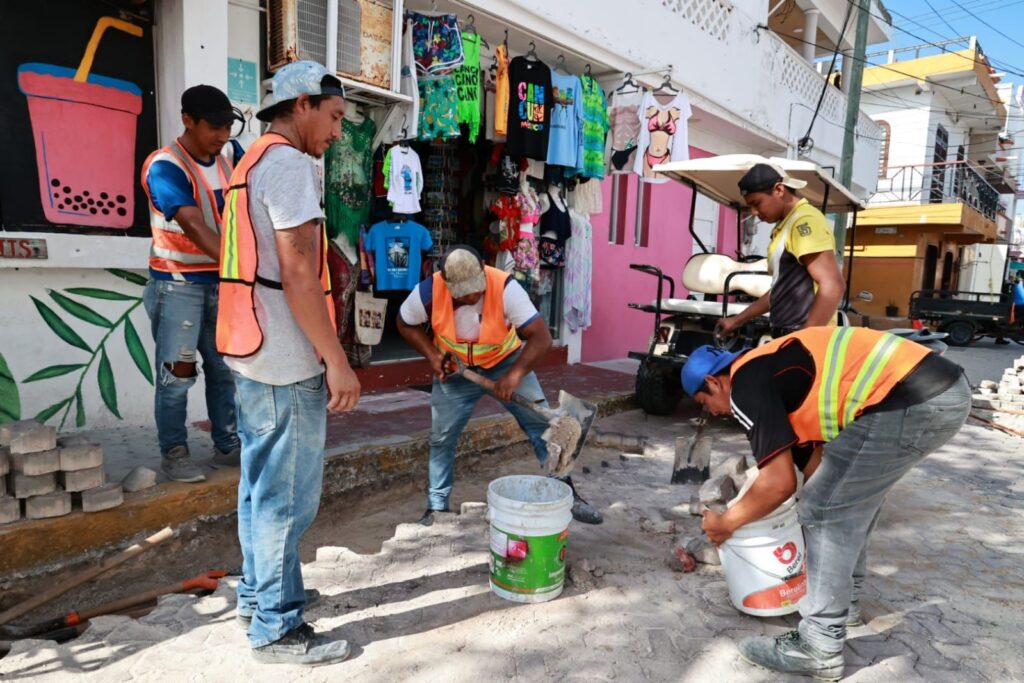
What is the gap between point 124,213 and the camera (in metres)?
4.25

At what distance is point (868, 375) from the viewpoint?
2240mm

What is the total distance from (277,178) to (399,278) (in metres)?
3.61

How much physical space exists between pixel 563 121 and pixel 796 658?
543 cm

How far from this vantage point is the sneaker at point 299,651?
7.88ft

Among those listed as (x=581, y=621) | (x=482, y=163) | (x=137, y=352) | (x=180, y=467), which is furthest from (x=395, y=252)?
(x=581, y=621)

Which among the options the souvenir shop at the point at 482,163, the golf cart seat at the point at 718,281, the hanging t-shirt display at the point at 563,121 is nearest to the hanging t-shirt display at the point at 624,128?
the souvenir shop at the point at 482,163

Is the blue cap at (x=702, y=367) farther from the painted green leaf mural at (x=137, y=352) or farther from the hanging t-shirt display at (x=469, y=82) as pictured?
the hanging t-shirt display at (x=469, y=82)

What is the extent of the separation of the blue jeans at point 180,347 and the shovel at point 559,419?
1258mm

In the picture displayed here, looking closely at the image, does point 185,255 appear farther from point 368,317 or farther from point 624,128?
point 624,128

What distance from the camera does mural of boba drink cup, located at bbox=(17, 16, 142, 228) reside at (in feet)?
12.8

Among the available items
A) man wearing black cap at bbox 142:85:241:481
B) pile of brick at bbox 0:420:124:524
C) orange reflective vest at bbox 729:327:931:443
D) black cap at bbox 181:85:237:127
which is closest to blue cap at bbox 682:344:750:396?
orange reflective vest at bbox 729:327:931:443

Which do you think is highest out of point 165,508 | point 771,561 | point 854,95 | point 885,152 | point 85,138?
point 885,152

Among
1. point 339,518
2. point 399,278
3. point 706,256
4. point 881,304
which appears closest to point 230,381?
point 339,518

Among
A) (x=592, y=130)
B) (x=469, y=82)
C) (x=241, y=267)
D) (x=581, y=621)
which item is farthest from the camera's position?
(x=592, y=130)
